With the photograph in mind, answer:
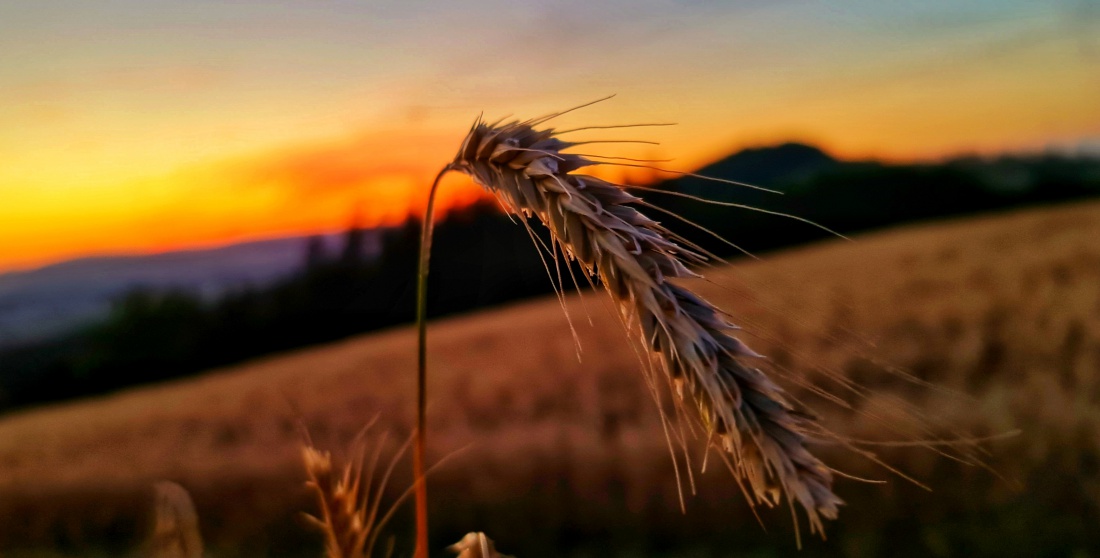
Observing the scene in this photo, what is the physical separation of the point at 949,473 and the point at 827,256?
15.2ft

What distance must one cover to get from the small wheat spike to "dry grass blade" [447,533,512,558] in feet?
0.97

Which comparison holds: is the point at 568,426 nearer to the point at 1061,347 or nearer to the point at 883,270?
the point at 1061,347

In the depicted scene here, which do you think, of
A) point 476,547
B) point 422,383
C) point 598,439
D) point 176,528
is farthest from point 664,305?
point 598,439

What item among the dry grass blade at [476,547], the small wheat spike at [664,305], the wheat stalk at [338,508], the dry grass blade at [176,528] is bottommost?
the dry grass blade at [176,528]

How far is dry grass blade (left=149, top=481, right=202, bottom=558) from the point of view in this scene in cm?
103

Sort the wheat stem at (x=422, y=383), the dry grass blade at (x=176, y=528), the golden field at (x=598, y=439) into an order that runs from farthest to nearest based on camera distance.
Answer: the golden field at (x=598, y=439), the dry grass blade at (x=176, y=528), the wheat stem at (x=422, y=383)

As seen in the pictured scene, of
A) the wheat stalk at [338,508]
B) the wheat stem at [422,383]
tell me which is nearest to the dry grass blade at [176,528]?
the wheat stalk at [338,508]

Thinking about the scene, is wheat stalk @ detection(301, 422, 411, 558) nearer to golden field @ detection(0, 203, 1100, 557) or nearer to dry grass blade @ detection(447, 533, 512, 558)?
dry grass blade @ detection(447, 533, 512, 558)

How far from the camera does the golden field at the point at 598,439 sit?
325 cm

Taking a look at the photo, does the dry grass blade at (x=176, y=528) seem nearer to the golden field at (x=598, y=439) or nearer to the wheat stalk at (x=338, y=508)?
the wheat stalk at (x=338, y=508)

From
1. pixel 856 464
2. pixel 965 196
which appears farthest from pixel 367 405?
pixel 965 196

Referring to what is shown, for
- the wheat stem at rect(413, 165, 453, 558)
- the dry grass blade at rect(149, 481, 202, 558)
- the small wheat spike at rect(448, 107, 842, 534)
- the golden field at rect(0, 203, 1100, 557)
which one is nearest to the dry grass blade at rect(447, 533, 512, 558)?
the wheat stem at rect(413, 165, 453, 558)

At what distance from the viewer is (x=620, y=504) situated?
11.2 ft

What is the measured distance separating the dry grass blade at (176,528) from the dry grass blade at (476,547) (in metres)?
0.44
